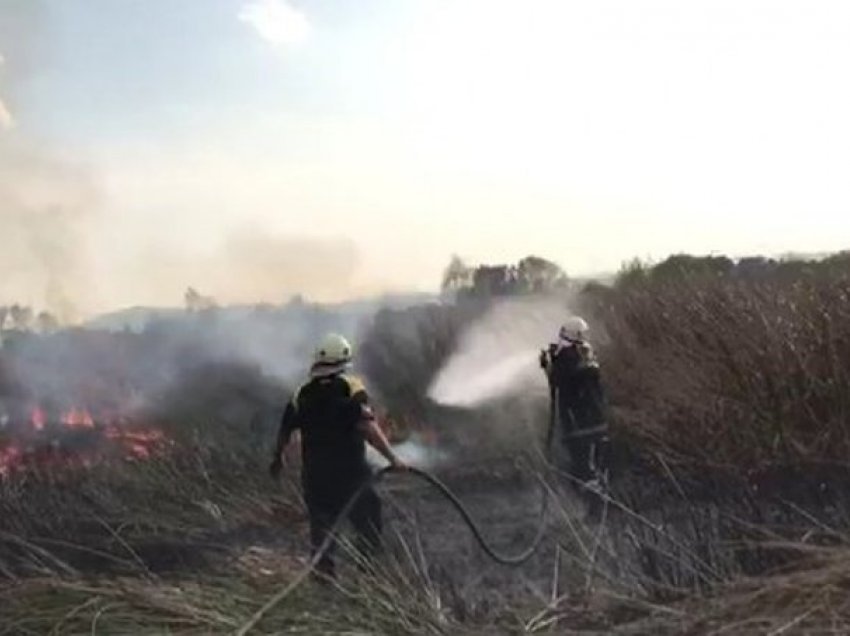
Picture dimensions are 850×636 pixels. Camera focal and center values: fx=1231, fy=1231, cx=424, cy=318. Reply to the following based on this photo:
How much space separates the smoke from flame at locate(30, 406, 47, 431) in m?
8.20

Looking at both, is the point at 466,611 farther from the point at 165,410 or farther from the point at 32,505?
the point at 165,410

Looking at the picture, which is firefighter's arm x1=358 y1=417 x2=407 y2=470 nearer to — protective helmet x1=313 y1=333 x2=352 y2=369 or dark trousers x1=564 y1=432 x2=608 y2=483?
protective helmet x1=313 y1=333 x2=352 y2=369

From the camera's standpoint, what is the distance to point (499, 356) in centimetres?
2278

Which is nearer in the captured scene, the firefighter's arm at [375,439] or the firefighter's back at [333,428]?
the firefighter's arm at [375,439]

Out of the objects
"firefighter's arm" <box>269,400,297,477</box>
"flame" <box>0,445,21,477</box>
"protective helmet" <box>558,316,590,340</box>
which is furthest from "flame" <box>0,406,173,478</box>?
"firefighter's arm" <box>269,400,297,477</box>

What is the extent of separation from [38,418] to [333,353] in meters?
18.4

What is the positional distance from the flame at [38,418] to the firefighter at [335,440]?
16.5 meters

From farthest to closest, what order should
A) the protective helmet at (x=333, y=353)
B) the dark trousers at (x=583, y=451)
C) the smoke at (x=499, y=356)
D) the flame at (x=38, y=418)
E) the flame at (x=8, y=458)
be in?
the flame at (x=38, y=418), the smoke at (x=499, y=356), the flame at (x=8, y=458), the dark trousers at (x=583, y=451), the protective helmet at (x=333, y=353)

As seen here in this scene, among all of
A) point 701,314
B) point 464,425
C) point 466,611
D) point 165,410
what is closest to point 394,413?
point 464,425

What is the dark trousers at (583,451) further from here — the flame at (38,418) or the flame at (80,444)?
the flame at (38,418)

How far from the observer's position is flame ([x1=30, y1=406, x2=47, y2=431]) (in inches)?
Result: 961

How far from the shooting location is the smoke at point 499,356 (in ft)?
68.7

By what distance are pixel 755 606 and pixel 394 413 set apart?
17.0 m

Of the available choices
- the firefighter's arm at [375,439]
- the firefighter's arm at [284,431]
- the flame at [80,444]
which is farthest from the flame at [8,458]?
the firefighter's arm at [375,439]
